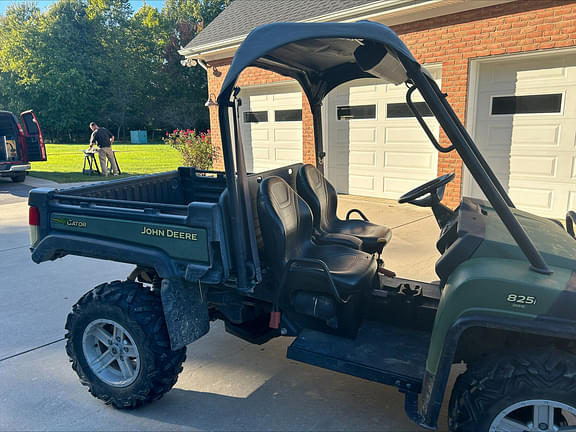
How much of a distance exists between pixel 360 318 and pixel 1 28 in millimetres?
50667

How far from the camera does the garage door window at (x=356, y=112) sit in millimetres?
9133

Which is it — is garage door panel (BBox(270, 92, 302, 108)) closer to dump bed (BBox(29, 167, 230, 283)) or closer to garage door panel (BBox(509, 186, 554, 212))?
garage door panel (BBox(509, 186, 554, 212))

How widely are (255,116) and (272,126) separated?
2.17 ft

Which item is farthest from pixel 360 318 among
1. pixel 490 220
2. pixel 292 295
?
pixel 490 220

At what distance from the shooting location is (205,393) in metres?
3.06

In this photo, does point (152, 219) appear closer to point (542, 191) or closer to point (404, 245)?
point (404, 245)

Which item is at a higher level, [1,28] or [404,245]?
[1,28]

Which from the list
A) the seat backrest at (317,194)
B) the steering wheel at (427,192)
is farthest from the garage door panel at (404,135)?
Result: the steering wheel at (427,192)

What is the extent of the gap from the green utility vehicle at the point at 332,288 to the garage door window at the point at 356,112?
551 cm

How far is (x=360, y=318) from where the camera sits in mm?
3049

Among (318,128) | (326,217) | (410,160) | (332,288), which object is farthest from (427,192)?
(410,160)

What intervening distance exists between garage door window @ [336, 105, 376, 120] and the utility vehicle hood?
6.65m

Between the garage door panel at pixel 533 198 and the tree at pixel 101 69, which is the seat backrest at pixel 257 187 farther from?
the tree at pixel 101 69

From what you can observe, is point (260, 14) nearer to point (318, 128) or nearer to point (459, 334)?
point (318, 128)
